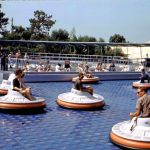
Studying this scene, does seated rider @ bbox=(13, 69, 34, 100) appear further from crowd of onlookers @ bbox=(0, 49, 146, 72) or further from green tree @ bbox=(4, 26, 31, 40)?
green tree @ bbox=(4, 26, 31, 40)

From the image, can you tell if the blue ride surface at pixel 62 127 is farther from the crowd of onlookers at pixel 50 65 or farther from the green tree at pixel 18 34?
the green tree at pixel 18 34

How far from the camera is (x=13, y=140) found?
827cm

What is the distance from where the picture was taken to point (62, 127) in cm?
966

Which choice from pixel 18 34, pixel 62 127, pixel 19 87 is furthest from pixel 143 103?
pixel 18 34

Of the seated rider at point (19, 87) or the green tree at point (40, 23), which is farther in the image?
the green tree at point (40, 23)

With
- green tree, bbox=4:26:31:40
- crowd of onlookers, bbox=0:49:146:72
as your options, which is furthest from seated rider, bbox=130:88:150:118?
green tree, bbox=4:26:31:40

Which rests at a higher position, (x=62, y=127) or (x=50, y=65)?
(x=50, y=65)

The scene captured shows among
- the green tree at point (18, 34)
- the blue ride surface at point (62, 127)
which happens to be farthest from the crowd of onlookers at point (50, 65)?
the green tree at point (18, 34)

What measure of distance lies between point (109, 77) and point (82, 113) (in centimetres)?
1001

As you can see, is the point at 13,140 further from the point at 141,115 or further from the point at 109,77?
the point at 109,77

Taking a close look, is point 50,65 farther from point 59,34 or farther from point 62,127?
point 59,34

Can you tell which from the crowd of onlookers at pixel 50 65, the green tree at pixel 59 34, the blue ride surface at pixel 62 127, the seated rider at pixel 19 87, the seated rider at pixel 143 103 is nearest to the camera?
the seated rider at pixel 143 103

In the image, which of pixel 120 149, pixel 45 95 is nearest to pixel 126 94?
pixel 45 95

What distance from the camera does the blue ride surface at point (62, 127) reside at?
8094mm
